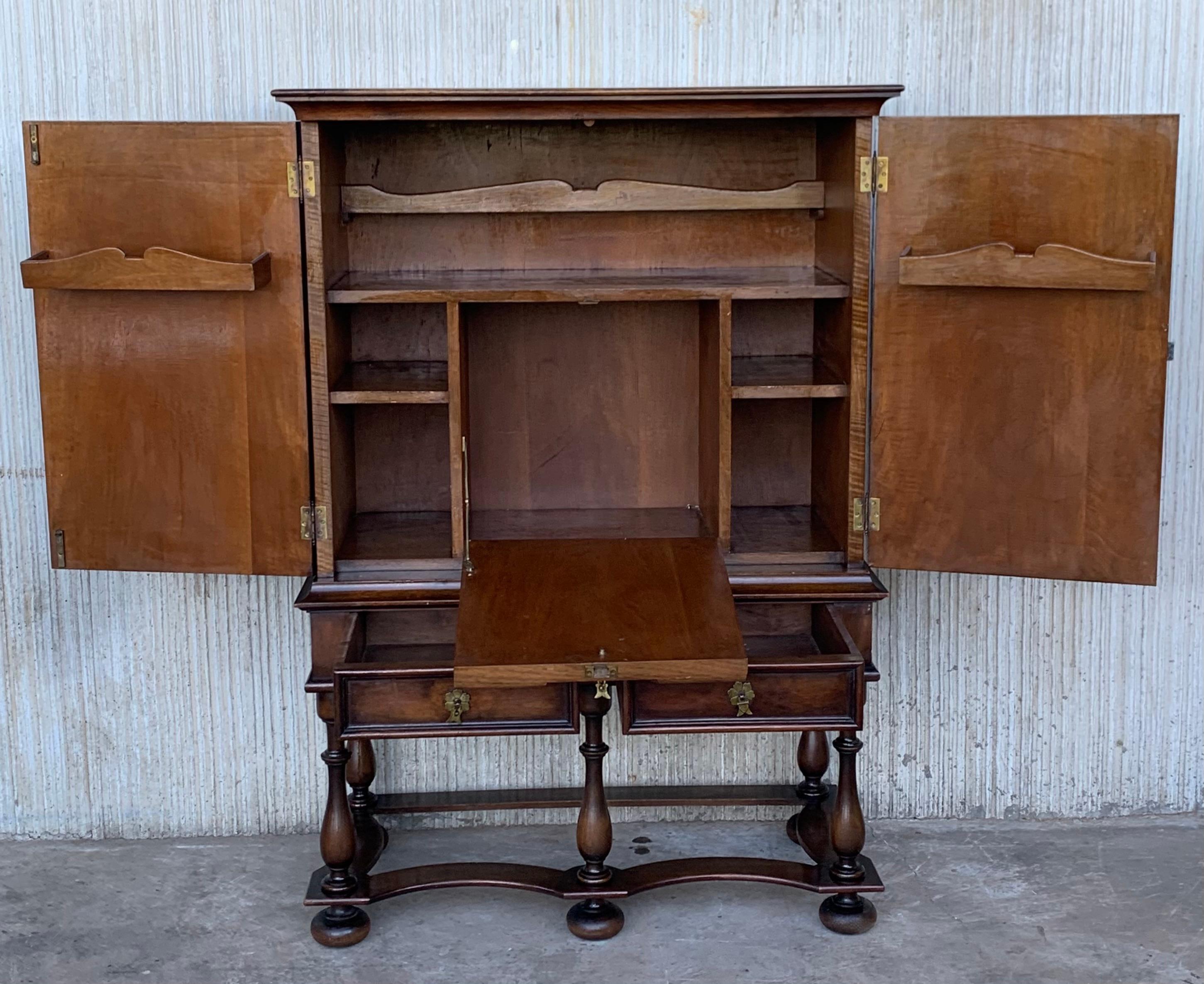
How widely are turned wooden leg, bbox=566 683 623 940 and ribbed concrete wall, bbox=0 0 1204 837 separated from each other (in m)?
0.69

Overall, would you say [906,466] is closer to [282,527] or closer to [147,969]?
[282,527]

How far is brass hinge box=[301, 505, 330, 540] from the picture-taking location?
3340 millimetres

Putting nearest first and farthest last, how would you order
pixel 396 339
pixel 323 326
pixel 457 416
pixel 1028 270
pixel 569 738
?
1. pixel 1028 270
2. pixel 323 326
3. pixel 457 416
4. pixel 396 339
5. pixel 569 738

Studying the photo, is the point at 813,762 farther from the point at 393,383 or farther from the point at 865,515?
the point at 393,383

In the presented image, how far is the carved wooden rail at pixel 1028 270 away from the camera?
3016 mm

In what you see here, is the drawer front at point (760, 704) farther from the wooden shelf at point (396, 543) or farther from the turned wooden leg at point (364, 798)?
the turned wooden leg at point (364, 798)

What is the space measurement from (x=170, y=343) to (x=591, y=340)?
110cm

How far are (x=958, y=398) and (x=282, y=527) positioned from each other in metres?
Result: 1.55

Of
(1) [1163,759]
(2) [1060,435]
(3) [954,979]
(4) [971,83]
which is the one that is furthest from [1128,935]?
(4) [971,83]

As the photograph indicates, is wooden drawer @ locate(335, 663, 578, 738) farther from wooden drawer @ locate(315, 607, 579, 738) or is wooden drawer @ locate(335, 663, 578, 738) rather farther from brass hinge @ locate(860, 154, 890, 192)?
brass hinge @ locate(860, 154, 890, 192)

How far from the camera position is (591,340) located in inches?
150

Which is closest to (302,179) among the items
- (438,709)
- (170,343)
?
(170,343)

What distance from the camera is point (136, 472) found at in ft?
10.8

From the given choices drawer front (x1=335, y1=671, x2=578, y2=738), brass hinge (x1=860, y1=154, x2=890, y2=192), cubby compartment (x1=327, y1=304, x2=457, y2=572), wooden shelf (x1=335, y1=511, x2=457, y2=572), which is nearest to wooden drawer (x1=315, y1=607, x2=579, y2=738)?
drawer front (x1=335, y1=671, x2=578, y2=738)
